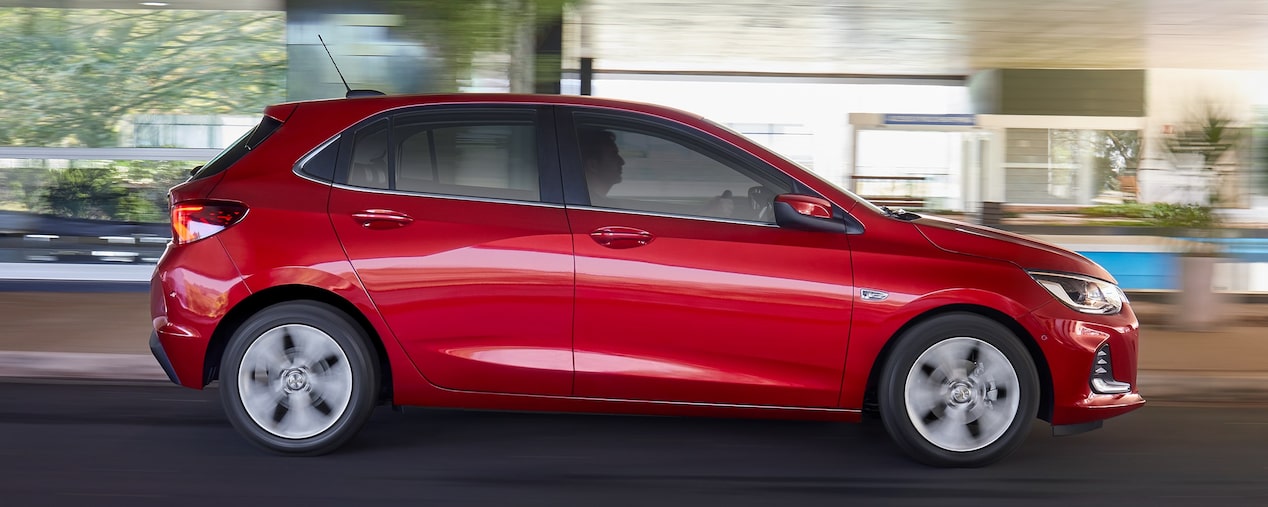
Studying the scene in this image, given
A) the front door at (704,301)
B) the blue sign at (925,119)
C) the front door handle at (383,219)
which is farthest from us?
the blue sign at (925,119)

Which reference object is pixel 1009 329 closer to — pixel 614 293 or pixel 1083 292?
pixel 1083 292

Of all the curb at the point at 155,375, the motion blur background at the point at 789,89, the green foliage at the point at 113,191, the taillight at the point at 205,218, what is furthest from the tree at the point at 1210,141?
the green foliage at the point at 113,191

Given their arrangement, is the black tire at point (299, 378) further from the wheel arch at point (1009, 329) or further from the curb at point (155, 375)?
the curb at point (155, 375)

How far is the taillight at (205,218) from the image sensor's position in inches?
191

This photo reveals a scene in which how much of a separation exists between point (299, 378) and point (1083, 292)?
321 cm

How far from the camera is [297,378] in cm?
487

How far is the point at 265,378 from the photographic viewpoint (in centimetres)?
489

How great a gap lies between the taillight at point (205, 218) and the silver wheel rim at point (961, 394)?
2.79 metres

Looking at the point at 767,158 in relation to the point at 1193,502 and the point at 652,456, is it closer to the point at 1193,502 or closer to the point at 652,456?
the point at 652,456

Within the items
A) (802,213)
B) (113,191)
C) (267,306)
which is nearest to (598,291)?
(802,213)

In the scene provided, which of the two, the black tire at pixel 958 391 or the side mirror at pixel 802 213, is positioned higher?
the side mirror at pixel 802 213

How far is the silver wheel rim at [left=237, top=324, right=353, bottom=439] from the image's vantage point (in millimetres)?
4871

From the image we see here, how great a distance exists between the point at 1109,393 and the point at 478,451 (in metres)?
2.61

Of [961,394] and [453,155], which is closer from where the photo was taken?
[961,394]
